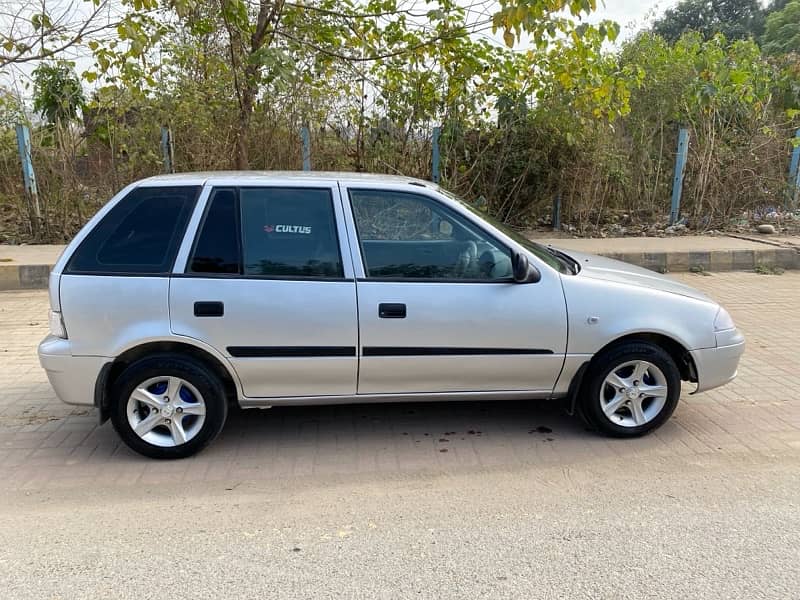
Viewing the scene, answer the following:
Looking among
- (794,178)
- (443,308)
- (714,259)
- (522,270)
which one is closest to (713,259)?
(714,259)

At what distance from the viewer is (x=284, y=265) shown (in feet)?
12.5

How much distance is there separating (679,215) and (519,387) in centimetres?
1026

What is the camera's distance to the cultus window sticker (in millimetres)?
3838

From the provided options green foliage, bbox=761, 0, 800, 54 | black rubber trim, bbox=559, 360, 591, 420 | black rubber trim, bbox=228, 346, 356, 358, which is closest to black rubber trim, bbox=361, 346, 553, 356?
black rubber trim, bbox=228, 346, 356, 358

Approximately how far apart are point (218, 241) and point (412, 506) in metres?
1.91

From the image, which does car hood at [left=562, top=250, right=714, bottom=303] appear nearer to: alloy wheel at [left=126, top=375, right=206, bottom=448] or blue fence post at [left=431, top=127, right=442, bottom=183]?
alloy wheel at [left=126, top=375, right=206, bottom=448]

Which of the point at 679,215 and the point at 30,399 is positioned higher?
the point at 679,215

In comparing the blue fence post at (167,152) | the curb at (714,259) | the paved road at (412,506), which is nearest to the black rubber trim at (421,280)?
the paved road at (412,506)

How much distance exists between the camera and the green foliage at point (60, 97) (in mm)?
9797

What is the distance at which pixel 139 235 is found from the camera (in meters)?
3.75

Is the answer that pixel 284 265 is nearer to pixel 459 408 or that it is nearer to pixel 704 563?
pixel 459 408

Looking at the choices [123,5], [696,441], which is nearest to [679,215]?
[696,441]

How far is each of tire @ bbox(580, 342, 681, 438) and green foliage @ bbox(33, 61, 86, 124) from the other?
9241 mm

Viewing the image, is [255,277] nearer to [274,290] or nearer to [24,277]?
[274,290]
